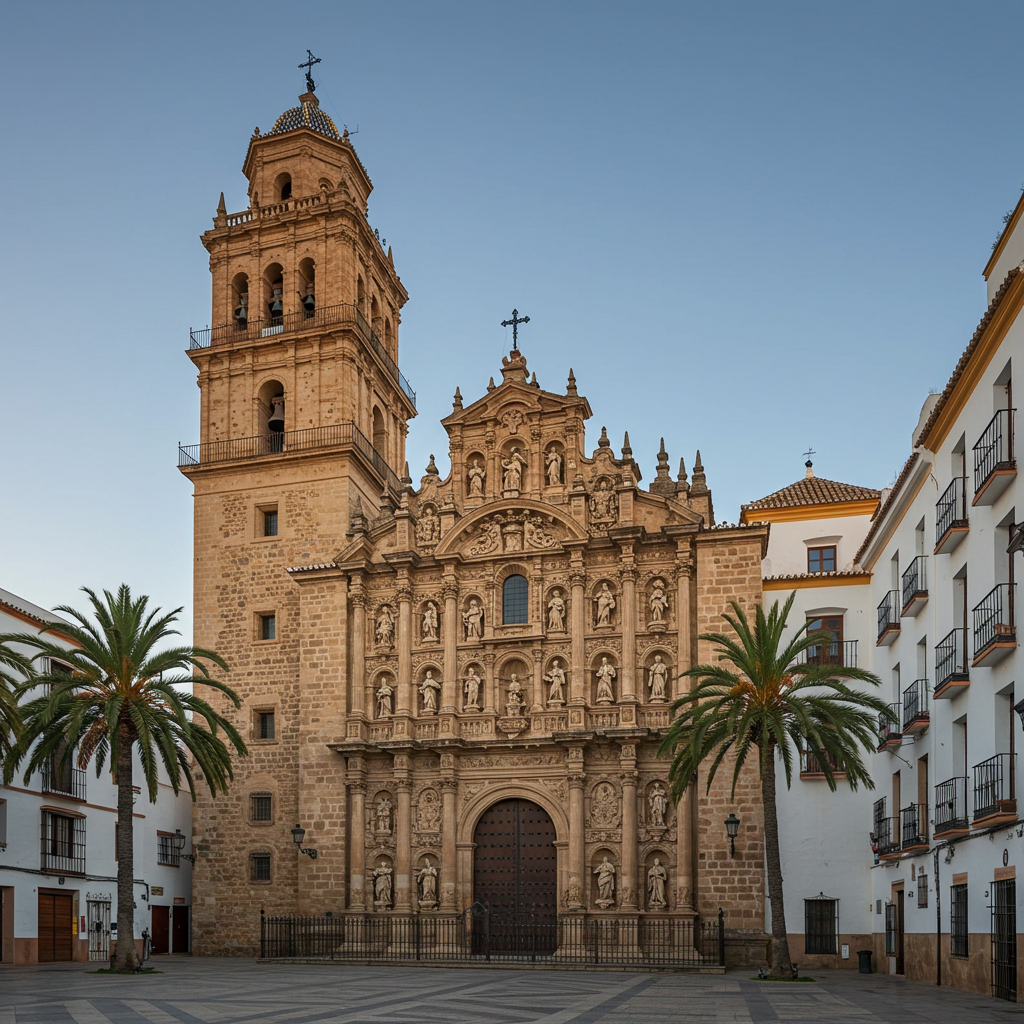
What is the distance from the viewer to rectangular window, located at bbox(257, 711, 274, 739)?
36.3 meters

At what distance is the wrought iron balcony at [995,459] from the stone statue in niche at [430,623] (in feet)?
57.1

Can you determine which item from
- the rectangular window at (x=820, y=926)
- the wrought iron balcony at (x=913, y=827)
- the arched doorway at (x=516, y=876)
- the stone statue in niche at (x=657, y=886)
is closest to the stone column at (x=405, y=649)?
the arched doorway at (x=516, y=876)

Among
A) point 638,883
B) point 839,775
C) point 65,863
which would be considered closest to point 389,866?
point 638,883

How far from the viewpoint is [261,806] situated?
35.5m

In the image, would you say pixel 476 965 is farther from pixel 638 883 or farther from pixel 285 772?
pixel 285 772

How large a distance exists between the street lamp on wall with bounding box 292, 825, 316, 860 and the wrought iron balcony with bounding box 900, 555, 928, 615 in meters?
16.9

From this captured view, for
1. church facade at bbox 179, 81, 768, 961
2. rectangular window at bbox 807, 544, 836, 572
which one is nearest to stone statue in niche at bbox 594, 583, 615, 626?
church facade at bbox 179, 81, 768, 961

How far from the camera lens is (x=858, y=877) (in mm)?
31000

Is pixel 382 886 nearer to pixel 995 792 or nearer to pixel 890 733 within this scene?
pixel 890 733

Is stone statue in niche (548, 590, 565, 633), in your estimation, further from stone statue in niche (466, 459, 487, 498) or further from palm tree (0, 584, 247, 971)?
palm tree (0, 584, 247, 971)

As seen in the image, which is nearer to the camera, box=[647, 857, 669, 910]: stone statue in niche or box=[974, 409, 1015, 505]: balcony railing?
box=[974, 409, 1015, 505]: balcony railing

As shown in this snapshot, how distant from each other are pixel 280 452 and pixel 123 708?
11.3 meters

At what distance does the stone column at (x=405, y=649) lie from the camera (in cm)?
3394

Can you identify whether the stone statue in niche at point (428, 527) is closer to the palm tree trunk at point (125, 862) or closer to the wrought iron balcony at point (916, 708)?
the palm tree trunk at point (125, 862)
